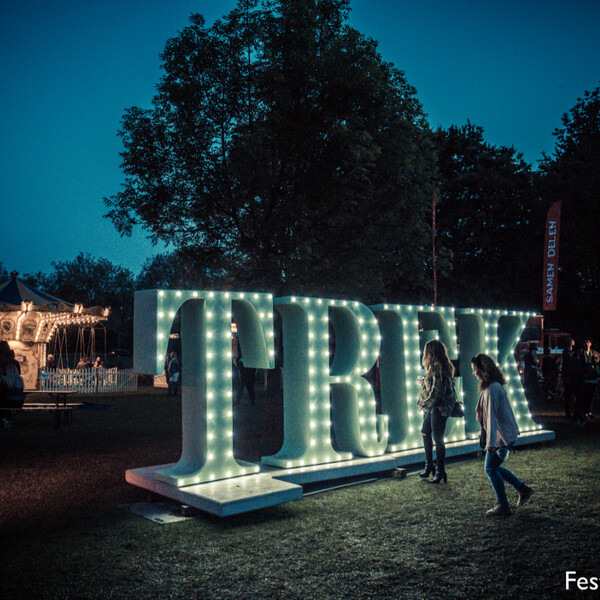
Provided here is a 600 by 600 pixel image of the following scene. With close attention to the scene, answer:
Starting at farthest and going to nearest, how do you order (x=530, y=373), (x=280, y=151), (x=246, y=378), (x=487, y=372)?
(x=530, y=373), (x=246, y=378), (x=280, y=151), (x=487, y=372)

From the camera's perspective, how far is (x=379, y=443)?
350 inches

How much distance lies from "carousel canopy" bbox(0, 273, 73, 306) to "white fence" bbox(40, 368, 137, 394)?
3.36 m

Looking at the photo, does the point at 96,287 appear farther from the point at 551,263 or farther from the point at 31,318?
the point at 551,263

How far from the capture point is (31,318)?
87.3 feet

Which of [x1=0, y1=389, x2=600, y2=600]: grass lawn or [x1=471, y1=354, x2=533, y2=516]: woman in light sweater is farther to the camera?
[x1=471, y1=354, x2=533, y2=516]: woman in light sweater

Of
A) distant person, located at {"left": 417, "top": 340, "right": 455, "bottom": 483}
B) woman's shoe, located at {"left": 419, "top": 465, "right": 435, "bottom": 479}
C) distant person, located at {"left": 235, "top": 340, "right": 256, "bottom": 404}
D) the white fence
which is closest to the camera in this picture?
distant person, located at {"left": 417, "top": 340, "right": 455, "bottom": 483}

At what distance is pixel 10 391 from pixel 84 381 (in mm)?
13471

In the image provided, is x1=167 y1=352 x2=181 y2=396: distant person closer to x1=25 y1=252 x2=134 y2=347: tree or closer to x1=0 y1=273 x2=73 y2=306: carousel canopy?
x1=0 y1=273 x2=73 y2=306: carousel canopy

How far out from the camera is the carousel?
25312 millimetres

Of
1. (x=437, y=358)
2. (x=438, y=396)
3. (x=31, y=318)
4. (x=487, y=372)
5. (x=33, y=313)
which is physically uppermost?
(x=33, y=313)

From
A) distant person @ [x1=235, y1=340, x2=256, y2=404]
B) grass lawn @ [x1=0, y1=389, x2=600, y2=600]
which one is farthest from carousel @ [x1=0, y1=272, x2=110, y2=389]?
grass lawn @ [x1=0, y1=389, x2=600, y2=600]

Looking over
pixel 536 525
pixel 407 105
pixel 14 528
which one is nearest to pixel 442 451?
pixel 536 525

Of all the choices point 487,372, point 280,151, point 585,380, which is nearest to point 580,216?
point 585,380

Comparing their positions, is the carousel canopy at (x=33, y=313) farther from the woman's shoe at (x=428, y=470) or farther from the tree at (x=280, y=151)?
the woman's shoe at (x=428, y=470)
